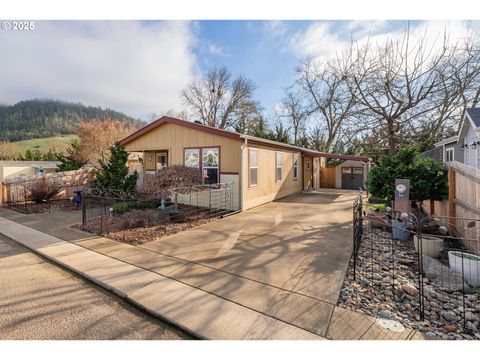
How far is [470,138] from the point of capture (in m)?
9.27

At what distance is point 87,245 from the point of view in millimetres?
5258

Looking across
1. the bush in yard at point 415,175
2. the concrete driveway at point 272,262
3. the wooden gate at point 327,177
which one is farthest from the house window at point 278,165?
the wooden gate at point 327,177

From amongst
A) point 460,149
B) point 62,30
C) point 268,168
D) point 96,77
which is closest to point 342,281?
point 268,168

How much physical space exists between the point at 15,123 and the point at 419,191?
72.6 m

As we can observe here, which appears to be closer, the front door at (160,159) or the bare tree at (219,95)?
the front door at (160,159)

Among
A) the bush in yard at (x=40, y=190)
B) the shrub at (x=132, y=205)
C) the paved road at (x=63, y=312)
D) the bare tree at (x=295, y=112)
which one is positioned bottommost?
the paved road at (x=63, y=312)

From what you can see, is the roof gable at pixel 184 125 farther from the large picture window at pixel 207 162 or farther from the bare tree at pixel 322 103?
Result: the bare tree at pixel 322 103

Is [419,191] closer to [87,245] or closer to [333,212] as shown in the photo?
[333,212]

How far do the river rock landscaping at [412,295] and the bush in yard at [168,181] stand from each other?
236 inches

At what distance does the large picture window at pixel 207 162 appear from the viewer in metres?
9.52

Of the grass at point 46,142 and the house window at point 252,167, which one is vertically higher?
the grass at point 46,142

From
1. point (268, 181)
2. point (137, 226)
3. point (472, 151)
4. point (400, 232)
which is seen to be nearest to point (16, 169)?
point (137, 226)

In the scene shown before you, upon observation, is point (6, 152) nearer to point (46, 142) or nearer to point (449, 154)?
point (46, 142)

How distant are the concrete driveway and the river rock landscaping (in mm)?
313
